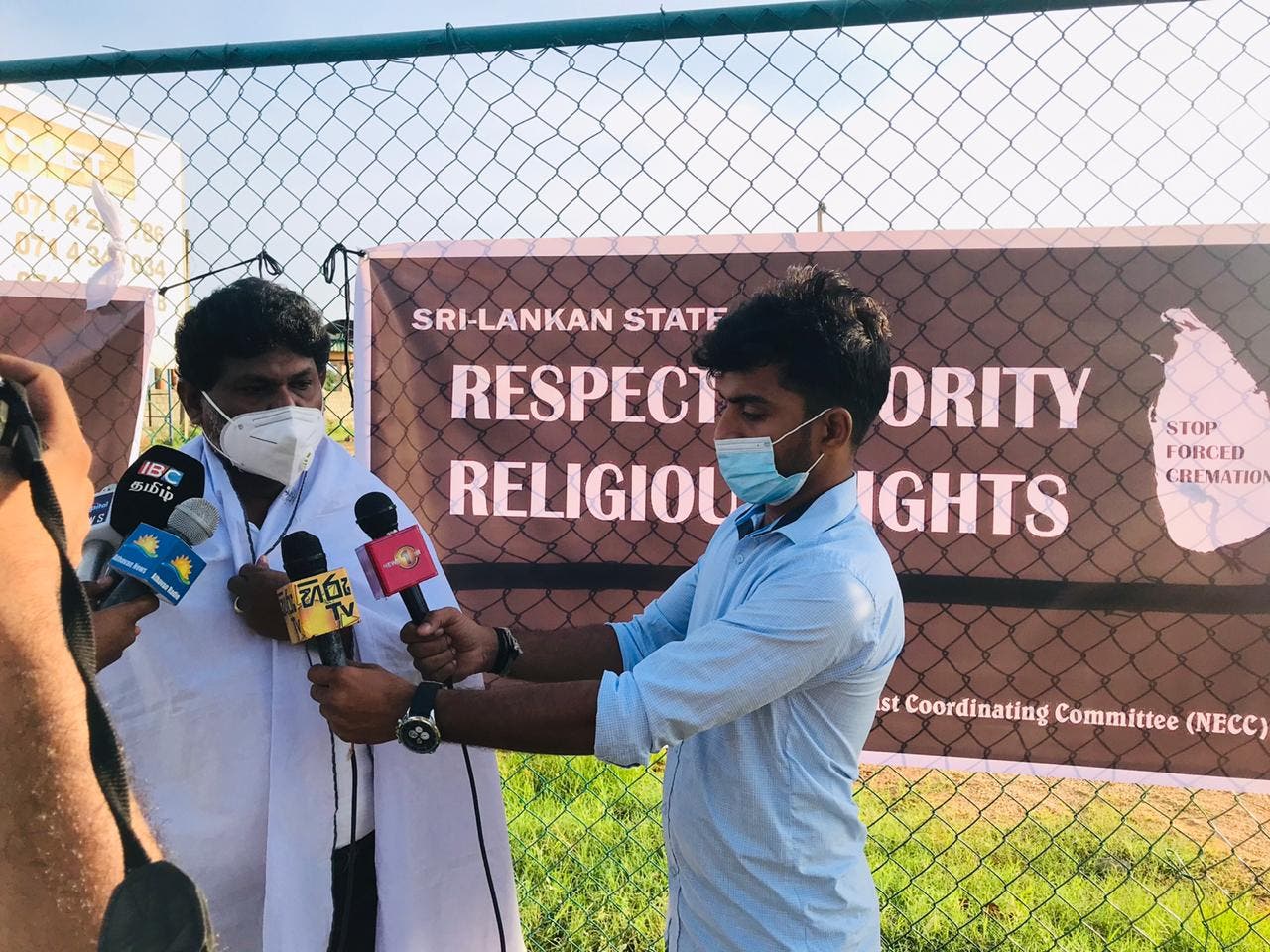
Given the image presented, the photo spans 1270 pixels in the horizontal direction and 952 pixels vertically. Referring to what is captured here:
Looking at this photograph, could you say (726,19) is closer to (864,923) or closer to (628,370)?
(628,370)

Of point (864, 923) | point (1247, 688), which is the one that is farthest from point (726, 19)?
point (1247, 688)

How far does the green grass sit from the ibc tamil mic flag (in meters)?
0.47

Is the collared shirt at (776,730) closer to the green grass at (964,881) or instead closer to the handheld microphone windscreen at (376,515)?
the handheld microphone windscreen at (376,515)

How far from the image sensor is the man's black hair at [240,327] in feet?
5.91

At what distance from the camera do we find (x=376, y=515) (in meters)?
1.53

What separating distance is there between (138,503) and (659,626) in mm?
1029

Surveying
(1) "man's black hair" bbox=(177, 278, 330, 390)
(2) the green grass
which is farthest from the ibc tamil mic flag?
(1) "man's black hair" bbox=(177, 278, 330, 390)

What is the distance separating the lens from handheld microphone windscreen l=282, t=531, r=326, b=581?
140cm

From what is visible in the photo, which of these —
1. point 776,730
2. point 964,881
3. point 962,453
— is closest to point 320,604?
point 776,730

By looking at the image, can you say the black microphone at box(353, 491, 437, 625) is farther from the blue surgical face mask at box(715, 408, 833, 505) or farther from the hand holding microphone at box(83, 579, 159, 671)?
the blue surgical face mask at box(715, 408, 833, 505)

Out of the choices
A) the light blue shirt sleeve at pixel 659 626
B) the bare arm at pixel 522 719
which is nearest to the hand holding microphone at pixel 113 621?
the bare arm at pixel 522 719

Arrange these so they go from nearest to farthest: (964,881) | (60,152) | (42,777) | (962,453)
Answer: (42,777)
(962,453)
(964,881)
(60,152)

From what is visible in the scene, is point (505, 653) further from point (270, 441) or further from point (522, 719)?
point (270, 441)

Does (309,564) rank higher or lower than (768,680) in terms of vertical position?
higher
